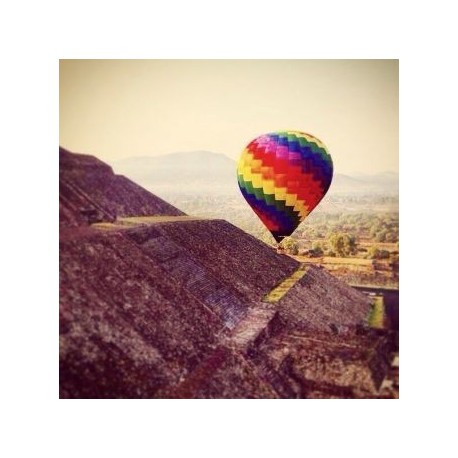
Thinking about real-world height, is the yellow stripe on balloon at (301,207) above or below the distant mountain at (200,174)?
below

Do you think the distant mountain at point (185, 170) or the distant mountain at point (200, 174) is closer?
the distant mountain at point (200, 174)

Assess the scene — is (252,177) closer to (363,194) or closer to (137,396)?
(363,194)

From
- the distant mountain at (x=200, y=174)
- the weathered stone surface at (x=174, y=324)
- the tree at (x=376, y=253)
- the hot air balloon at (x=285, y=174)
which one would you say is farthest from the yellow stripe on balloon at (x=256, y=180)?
the tree at (x=376, y=253)

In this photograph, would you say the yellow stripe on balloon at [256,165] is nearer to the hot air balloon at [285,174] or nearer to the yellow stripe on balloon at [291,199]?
the hot air balloon at [285,174]

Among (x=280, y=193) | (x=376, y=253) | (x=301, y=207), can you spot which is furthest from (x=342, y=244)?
(x=280, y=193)

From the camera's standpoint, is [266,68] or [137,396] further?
[266,68]
